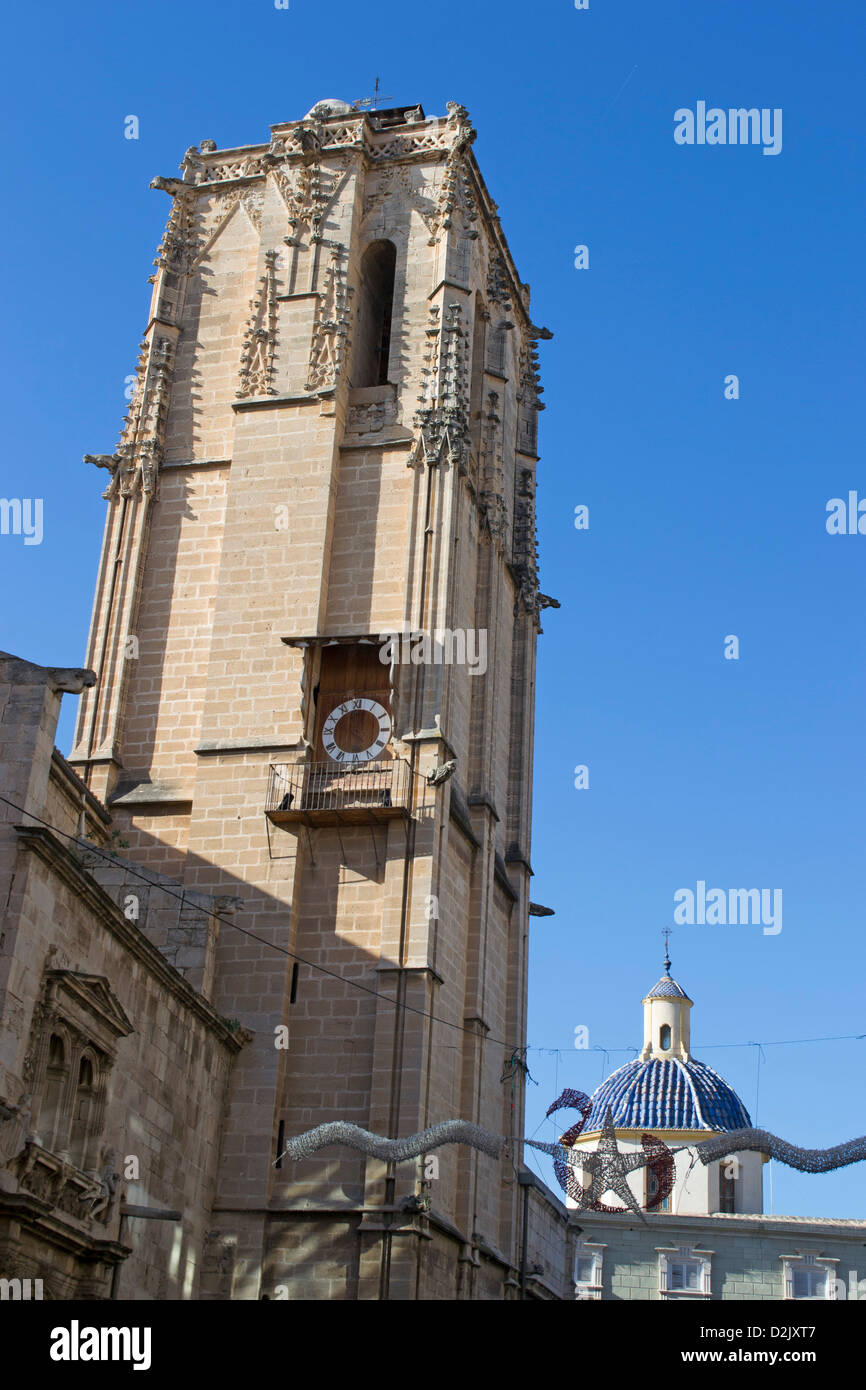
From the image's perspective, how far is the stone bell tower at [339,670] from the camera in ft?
96.7

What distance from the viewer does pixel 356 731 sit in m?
32.6

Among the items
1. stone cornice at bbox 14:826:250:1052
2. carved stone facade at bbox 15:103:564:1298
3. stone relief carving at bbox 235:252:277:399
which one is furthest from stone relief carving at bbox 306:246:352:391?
stone cornice at bbox 14:826:250:1052

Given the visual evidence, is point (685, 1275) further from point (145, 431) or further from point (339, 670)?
point (145, 431)

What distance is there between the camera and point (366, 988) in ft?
98.8

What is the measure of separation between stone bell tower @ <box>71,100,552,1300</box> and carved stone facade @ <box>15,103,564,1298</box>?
0.22ft

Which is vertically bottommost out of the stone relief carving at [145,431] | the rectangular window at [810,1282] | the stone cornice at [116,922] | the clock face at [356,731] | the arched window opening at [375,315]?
the stone cornice at [116,922]

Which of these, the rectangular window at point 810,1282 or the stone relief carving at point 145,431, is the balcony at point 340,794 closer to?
the stone relief carving at point 145,431

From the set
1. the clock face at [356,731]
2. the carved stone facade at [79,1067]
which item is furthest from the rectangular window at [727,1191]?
the carved stone facade at [79,1067]

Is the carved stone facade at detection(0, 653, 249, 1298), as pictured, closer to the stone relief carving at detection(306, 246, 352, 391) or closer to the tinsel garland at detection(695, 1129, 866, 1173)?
the tinsel garland at detection(695, 1129, 866, 1173)

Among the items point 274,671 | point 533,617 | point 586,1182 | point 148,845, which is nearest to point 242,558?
point 274,671

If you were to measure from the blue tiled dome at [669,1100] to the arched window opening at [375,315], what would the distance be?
39.7 m
